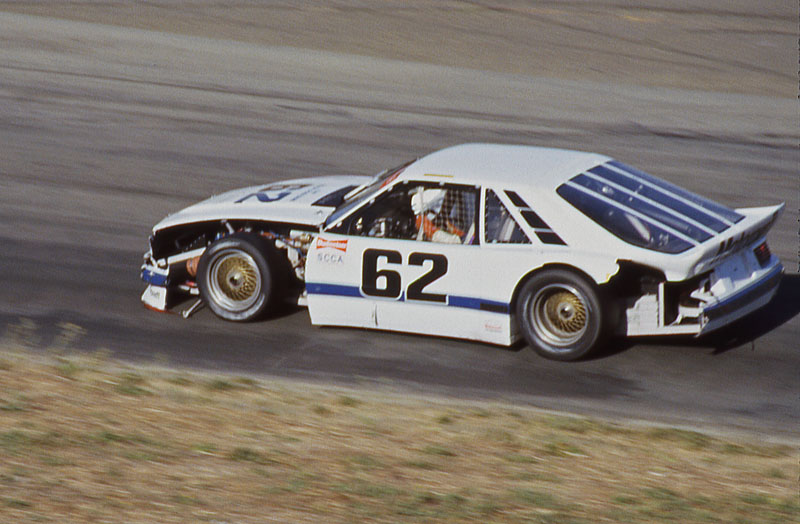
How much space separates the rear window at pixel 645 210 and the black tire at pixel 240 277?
239 cm

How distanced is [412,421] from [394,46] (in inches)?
709

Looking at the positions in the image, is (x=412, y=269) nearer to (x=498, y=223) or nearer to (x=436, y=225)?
(x=436, y=225)

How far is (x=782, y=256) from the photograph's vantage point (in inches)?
448

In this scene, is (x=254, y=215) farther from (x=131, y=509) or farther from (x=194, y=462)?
(x=131, y=509)

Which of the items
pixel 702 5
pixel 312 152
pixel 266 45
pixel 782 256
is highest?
pixel 702 5

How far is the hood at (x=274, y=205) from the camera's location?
9.03m

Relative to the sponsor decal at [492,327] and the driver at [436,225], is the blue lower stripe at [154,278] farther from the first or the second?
the sponsor decal at [492,327]

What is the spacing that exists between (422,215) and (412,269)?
1.51ft

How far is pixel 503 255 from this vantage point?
823 cm

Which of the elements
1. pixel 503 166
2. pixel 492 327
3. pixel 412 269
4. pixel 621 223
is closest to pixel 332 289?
pixel 412 269

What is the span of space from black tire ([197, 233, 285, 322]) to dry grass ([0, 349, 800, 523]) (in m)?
1.15

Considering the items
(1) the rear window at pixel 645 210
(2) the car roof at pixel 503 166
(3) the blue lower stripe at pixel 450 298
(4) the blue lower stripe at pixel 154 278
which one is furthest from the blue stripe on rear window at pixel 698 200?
(4) the blue lower stripe at pixel 154 278

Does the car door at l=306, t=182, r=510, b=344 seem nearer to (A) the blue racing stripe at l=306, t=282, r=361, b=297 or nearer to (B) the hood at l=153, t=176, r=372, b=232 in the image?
(A) the blue racing stripe at l=306, t=282, r=361, b=297

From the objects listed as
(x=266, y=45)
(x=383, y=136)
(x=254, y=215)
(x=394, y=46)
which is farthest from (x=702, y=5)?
(x=254, y=215)
